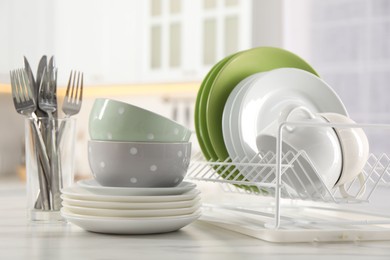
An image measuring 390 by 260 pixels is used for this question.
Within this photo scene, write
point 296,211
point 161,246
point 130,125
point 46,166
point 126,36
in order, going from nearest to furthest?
point 161,246 < point 130,125 < point 46,166 < point 296,211 < point 126,36

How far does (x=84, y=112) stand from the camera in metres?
4.81

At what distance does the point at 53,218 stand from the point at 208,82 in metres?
0.49

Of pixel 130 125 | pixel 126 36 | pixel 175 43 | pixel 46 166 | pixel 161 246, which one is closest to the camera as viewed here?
pixel 161 246

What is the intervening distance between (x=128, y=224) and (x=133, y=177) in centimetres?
9

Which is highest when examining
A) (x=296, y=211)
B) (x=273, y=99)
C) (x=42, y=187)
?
(x=273, y=99)

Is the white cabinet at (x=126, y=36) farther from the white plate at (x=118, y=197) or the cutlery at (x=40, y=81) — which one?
the white plate at (x=118, y=197)

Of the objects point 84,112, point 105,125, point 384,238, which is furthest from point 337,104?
point 84,112

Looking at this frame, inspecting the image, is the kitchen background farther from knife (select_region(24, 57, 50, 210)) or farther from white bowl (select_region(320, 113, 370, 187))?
knife (select_region(24, 57, 50, 210))

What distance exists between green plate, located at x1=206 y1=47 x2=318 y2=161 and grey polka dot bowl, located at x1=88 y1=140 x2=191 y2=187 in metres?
0.37

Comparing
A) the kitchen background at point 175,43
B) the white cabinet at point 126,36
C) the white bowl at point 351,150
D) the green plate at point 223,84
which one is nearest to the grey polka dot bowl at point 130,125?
the white bowl at point 351,150

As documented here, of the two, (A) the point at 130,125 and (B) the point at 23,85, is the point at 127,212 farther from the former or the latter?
(B) the point at 23,85

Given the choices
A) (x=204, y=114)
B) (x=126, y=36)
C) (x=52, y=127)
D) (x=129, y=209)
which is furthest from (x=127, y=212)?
(x=126, y=36)

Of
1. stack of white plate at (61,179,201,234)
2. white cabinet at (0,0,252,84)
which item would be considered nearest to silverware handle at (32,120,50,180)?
stack of white plate at (61,179,201,234)

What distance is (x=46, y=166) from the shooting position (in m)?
1.14
